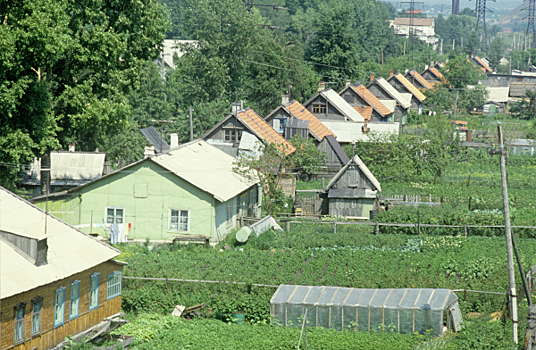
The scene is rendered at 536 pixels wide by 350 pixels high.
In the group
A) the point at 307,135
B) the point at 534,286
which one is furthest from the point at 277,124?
the point at 534,286

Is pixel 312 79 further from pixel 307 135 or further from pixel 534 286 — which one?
pixel 534 286

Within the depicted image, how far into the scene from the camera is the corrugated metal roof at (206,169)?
3098 cm

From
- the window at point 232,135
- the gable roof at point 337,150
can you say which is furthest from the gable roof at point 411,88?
the window at point 232,135

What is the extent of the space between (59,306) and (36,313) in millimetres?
1000

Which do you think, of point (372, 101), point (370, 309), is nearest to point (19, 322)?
point (370, 309)

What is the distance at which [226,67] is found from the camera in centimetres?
6525

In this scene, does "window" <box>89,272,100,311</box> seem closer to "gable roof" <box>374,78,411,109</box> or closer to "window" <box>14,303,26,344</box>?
"window" <box>14,303,26,344</box>

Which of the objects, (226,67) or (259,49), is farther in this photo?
(259,49)

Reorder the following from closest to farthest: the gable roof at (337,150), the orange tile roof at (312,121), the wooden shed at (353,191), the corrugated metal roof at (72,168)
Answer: the corrugated metal roof at (72,168), the wooden shed at (353,191), the gable roof at (337,150), the orange tile roof at (312,121)

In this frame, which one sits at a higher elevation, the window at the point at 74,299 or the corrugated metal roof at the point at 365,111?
the corrugated metal roof at the point at 365,111

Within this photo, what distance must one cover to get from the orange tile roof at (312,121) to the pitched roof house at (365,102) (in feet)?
35.9

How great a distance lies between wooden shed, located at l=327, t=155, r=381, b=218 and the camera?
37594 mm

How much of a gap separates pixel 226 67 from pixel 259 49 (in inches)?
→ 268

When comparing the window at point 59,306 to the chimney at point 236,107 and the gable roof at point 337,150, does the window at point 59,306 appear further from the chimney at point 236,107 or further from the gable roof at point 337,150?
the gable roof at point 337,150
